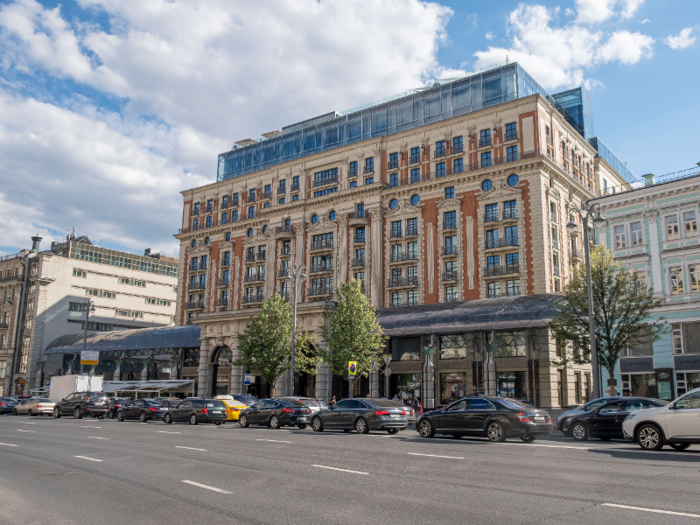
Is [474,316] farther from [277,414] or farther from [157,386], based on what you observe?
[157,386]

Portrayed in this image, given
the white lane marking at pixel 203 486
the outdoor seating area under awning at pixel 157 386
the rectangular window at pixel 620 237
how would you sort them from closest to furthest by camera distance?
the white lane marking at pixel 203 486, the rectangular window at pixel 620 237, the outdoor seating area under awning at pixel 157 386

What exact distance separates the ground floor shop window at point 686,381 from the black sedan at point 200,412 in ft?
84.3

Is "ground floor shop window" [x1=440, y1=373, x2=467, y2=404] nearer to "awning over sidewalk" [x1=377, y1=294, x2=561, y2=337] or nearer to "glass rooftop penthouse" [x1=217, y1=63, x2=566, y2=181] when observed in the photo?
"awning over sidewalk" [x1=377, y1=294, x2=561, y2=337]

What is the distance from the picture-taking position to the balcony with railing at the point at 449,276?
50406 mm

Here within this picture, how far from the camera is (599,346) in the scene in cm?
2975

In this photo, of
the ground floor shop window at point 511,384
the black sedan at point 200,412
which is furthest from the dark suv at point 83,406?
the ground floor shop window at point 511,384

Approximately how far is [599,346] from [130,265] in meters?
80.6

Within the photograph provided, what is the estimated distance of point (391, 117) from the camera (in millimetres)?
60406

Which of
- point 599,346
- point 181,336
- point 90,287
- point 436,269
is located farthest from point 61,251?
point 599,346

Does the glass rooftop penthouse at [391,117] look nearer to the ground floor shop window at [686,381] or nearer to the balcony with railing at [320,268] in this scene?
the balcony with railing at [320,268]

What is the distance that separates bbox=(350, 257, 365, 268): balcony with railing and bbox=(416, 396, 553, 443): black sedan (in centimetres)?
3637

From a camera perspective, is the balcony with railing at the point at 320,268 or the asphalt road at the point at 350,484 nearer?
the asphalt road at the point at 350,484

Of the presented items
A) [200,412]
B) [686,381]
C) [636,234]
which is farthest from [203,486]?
[636,234]

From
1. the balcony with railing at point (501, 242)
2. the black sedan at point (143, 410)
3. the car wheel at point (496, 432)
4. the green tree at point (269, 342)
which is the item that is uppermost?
the balcony with railing at point (501, 242)
